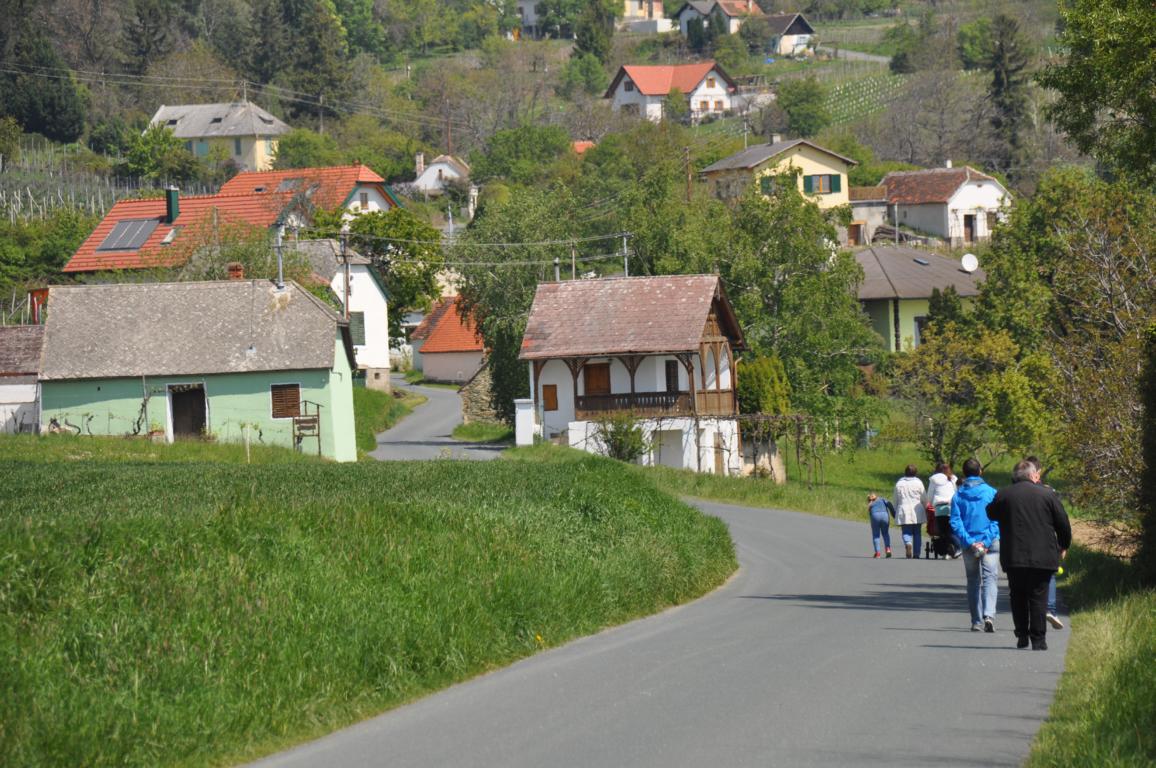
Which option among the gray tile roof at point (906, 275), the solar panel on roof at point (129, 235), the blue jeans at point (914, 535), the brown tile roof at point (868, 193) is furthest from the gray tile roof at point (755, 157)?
the blue jeans at point (914, 535)

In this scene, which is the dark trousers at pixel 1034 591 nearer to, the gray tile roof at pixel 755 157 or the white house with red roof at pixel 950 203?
the gray tile roof at pixel 755 157

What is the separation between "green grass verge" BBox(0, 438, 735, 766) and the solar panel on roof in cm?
6076

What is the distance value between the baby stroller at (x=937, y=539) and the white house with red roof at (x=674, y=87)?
126805mm

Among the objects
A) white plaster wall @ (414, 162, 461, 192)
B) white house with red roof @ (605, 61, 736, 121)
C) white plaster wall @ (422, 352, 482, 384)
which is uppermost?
white house with red roof @ (605, 61, 736, 121)

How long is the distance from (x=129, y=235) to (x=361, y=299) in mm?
11782

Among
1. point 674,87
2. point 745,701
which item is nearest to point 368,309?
point 745,701

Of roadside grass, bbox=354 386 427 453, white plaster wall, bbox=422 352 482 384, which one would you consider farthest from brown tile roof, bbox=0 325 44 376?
white plaster wall, bbox=422 352 482 384

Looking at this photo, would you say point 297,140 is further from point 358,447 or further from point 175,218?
point 358,447

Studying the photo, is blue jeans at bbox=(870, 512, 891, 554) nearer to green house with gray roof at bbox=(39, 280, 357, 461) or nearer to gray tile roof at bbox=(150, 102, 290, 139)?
green house with gray roof at bbox=(39, 280, 357, 461)

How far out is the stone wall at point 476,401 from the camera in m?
69.4

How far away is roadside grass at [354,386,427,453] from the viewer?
64.6 meters

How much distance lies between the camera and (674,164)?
82688mm

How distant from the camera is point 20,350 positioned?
61156 millimetres

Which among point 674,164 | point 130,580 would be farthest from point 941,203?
point 130,580
